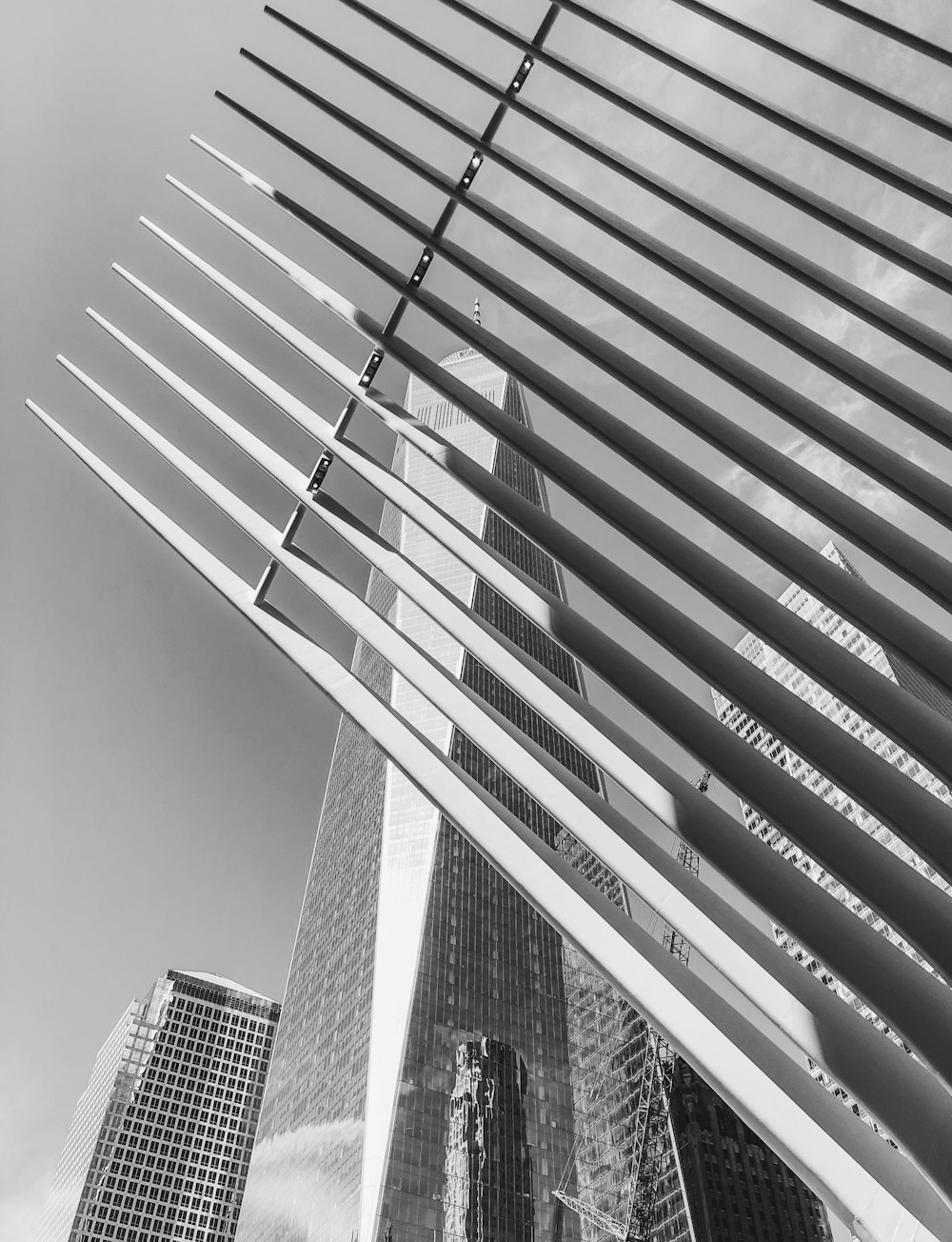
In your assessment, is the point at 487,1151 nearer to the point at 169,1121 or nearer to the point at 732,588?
the point at 169,1121

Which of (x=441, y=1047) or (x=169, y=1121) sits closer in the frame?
(x=441, y=1047)

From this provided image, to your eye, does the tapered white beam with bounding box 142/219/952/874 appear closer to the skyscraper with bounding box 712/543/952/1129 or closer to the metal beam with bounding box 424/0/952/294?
the metal beam with bounding box 424/0/952/294

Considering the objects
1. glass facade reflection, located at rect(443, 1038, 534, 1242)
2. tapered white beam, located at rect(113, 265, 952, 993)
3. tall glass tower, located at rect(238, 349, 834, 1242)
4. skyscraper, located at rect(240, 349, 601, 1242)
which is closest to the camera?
tapered white beam, located at rect(113, 265, 952, 993)

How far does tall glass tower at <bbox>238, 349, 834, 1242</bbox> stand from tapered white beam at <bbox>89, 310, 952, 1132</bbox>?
195ft

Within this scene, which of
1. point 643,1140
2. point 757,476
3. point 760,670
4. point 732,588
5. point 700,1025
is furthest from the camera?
point 643,1140

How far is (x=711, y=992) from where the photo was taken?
213 inches

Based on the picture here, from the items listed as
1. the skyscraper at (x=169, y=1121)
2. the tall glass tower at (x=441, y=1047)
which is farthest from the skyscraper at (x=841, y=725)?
the skyscraper at (x=169, y=1121)

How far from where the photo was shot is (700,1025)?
511cm

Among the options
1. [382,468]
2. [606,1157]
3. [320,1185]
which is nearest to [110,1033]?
[320,1185]

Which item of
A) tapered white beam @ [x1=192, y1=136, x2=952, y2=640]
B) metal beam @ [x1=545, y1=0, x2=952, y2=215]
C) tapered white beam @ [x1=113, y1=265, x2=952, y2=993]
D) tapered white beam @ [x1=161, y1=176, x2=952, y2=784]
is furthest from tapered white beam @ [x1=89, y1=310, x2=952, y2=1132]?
metal beam @ [x1=545, y1=0, x2=952, y2=215]

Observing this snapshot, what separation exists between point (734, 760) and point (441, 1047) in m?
84.3

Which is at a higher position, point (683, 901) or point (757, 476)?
point (757, 476)

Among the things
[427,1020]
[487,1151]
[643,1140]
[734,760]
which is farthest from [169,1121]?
[734,760]

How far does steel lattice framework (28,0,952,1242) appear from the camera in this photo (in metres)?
4.59
